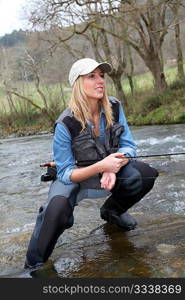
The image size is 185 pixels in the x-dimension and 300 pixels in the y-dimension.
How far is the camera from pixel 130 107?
77.2 feet

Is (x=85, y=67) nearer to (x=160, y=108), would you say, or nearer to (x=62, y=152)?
(x=62, y=152)

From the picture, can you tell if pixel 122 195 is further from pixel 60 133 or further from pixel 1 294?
pixel 1 294

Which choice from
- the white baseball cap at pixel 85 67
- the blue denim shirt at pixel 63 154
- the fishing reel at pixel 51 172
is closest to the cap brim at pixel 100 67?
the white baseball cap at pixel 85 67

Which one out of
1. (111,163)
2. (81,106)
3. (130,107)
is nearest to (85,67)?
(81,106)

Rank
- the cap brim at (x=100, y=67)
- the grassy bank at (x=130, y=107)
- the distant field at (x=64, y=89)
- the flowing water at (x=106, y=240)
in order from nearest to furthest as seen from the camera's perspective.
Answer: the flowing water at (x=106, y=240)
the cap brim at (x=100, y=67)
the grassy bank at (x=130, y=107)
the distant field at (x=64, y=89)

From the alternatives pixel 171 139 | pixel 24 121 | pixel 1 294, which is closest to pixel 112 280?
pixel 1 294

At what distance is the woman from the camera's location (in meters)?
3.16

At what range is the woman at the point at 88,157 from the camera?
10.4 ft

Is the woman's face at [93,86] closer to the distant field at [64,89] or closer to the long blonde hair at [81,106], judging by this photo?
the long blonde hair at [81,106]

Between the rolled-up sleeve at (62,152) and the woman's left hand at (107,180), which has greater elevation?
the rolled-up sleeve at (62,152)

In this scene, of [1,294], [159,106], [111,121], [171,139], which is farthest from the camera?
[159,106]

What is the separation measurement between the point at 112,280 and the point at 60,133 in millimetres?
1311

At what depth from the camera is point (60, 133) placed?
3373 millimetres

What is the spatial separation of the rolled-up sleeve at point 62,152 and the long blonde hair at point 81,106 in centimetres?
17
